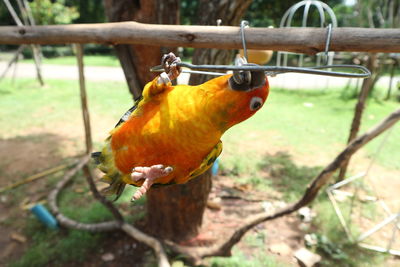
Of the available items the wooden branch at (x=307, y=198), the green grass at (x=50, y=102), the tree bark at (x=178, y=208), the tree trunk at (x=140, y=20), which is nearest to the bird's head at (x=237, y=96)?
the tree trunk at (x=140, y=20)

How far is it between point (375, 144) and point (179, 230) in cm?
381

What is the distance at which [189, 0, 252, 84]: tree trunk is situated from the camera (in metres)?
2.15

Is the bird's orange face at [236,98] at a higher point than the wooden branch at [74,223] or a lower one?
higher

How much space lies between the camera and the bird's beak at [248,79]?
2.39ft

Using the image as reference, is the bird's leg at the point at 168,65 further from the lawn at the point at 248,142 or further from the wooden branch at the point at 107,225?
the lawn at the point at 248,142

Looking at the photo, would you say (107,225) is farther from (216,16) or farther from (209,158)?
(209,158)

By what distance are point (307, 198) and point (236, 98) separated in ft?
5.38

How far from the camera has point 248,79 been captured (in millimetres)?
733

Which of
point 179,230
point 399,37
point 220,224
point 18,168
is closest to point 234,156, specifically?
point 220,224

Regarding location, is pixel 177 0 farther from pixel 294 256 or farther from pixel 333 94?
pixel 333 94

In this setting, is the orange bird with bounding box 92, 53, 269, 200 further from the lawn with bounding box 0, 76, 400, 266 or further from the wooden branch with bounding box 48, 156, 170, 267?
the lawn with bounding box 0, 76, 400, 266

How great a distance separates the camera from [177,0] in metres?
2.14

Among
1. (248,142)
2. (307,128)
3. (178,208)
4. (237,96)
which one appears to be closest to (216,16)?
(237,96)

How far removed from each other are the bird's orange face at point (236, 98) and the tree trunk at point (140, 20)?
1.36 meters
